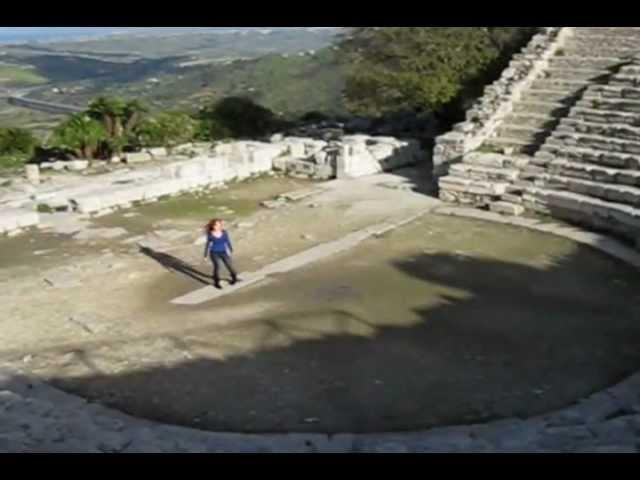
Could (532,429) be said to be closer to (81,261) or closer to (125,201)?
(81,261)

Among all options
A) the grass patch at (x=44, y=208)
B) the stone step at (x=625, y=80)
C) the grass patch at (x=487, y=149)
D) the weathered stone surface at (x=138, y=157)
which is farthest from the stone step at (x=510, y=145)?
the grass patch at (x=44, y=208)

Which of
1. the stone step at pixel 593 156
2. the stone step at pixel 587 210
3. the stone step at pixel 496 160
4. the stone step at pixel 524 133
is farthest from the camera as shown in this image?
the stone step at pixel 524 133

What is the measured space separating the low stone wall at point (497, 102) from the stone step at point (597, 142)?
195 cm

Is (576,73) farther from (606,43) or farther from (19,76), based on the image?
(19,76)

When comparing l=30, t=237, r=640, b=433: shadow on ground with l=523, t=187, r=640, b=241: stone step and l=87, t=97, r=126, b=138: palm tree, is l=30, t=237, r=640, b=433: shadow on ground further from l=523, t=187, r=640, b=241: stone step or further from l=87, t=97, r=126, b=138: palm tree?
l=87, t=97, r=126, b=138: palm tree

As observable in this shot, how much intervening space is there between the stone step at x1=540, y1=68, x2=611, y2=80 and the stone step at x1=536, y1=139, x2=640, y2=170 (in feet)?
11.1

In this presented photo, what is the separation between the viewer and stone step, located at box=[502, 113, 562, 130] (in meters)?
19.2

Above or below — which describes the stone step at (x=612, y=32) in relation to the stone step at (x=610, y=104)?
above

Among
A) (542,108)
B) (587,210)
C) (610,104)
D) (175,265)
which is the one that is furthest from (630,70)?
(175,265)

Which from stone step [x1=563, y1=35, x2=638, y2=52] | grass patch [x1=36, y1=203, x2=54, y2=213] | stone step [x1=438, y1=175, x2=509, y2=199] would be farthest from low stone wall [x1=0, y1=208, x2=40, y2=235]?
stone step [x1=563, y1=35, x2=638, y2=52]

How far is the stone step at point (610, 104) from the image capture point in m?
17.9

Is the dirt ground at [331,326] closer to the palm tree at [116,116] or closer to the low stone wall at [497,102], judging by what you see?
the low stone wall at [497,102]

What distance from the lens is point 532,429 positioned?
710cm

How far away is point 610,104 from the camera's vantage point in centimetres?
1831
